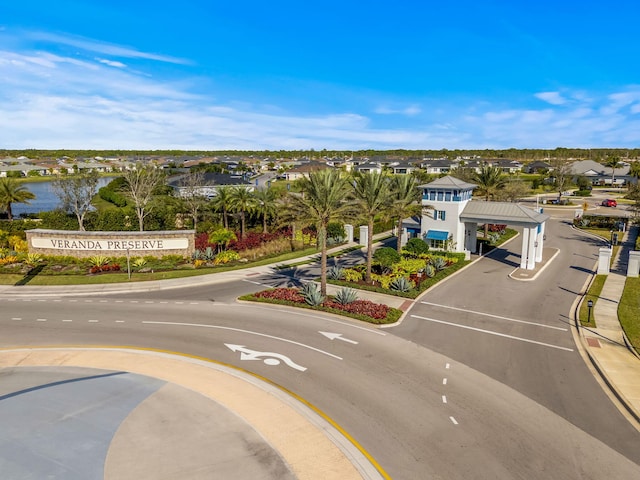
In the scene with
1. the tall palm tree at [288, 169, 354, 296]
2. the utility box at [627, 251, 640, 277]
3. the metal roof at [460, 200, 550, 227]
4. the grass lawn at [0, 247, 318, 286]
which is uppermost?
the tall palm tree at [288, 169, 354, 296]

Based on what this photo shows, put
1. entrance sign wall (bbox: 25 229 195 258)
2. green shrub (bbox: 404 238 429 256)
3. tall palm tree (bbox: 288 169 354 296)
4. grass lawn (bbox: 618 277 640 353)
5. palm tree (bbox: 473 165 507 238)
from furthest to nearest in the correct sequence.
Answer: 1. palm tree (bbox: 473 165 507 238)
2. green shrub (bbox: 404 238 429 256)
3. entrance sign wall (bbox: 25 229 195 258)
4. tall palm tree (bbox: 288 169 354 296)
5. grass lawn (bbox: 618 277 640 353)

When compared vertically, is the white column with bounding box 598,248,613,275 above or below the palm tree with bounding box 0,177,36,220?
below

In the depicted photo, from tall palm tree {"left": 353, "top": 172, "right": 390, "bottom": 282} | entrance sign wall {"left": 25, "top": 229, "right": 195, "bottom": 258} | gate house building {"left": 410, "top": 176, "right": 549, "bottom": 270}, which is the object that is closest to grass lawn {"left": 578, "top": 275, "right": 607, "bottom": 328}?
gate house building {"left": 410, "top": 176, "right": 549, "bottom": 270}

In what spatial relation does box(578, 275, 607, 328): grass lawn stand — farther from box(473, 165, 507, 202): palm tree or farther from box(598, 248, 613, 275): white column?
box(473, 165, 507, 202): palm tree

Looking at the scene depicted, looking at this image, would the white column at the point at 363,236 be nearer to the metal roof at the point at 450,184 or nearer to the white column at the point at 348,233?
the white column at the point at 348,233

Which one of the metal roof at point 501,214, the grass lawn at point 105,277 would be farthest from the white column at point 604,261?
the grass lawn at point 105,277

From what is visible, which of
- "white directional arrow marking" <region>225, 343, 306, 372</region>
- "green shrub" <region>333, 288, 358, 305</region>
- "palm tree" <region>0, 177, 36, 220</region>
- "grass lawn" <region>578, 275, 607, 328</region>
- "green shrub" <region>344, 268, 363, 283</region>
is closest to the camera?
"white directional arrow marking" <region>225, 343, 306, 372</region>
